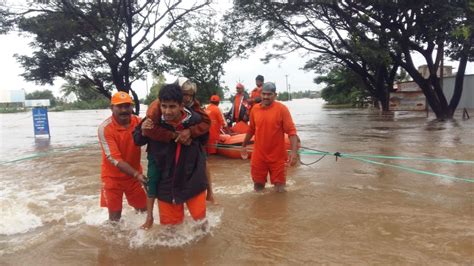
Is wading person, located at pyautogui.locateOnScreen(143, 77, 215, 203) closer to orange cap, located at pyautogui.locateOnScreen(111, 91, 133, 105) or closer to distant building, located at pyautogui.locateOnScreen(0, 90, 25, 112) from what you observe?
orange cap, located at pyautogui.locateOnScreen(111, 91, 133, 105)

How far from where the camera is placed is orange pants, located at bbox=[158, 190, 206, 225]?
141 inches

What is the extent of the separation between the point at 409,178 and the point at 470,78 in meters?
25.0

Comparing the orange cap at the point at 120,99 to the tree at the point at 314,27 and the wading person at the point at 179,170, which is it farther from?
the tree at the point at 314,27

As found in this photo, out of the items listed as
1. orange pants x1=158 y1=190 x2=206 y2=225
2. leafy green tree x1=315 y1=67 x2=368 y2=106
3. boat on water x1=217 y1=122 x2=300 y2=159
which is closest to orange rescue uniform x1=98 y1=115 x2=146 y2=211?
orange pants x1=158 y1=190 x2=206 y2=225

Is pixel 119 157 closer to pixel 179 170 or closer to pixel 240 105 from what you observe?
pixel 179 170

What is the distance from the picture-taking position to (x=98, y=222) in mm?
4648

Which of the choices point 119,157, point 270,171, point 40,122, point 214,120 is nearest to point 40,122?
point 40,122

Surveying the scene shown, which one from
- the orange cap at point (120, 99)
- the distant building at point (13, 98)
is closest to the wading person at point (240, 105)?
the orange cap at point (120, 99)

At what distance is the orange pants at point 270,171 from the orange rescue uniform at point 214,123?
319 cm

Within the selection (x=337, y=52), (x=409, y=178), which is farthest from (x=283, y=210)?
(x=337, y=52)

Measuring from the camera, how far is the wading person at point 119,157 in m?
3.75

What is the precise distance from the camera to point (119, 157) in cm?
376

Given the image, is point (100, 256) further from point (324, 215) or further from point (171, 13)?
point (171, 13)

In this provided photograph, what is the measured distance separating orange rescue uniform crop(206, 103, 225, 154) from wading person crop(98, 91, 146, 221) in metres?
4.66
